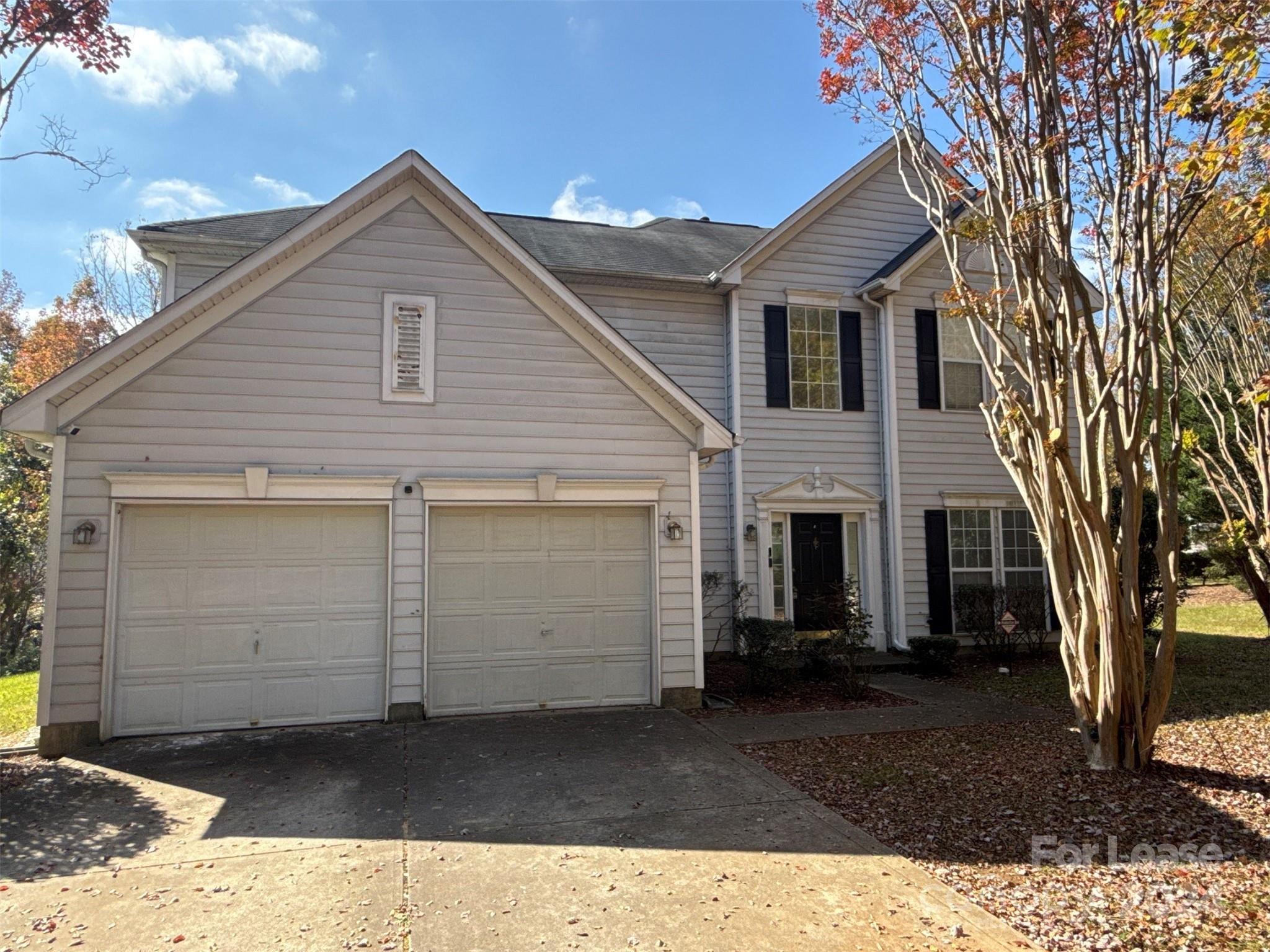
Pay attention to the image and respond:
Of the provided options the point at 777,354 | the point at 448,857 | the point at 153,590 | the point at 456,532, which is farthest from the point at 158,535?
the point at 777,354

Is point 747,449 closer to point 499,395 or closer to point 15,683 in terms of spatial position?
point 499,395

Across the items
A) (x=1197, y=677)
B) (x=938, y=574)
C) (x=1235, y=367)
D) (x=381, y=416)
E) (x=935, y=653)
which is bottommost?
(x=1197, y=677)

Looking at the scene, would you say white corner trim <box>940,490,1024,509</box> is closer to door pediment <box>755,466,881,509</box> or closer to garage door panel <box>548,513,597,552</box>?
door pediment <box>755,466,881,509</box>

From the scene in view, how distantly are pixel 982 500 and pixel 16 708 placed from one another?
13.5 meters

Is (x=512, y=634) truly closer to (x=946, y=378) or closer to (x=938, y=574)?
(x=938, y=574)

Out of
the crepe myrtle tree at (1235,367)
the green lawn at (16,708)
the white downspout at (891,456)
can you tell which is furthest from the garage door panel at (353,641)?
the crepe myrtle tree at (1235,367)

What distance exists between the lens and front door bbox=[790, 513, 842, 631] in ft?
36.2

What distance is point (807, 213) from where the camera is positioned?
1155cm

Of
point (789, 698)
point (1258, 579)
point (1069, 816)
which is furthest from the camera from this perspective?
point (1258, 579)

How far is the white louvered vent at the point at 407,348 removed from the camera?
7664 millimetres

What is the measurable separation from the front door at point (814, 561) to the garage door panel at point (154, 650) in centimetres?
776

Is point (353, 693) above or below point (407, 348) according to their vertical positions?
below

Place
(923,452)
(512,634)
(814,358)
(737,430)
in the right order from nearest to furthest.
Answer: (512,634), (737,430), (814,358), (923,452)

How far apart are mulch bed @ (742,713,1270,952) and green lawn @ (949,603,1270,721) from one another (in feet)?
2.54
